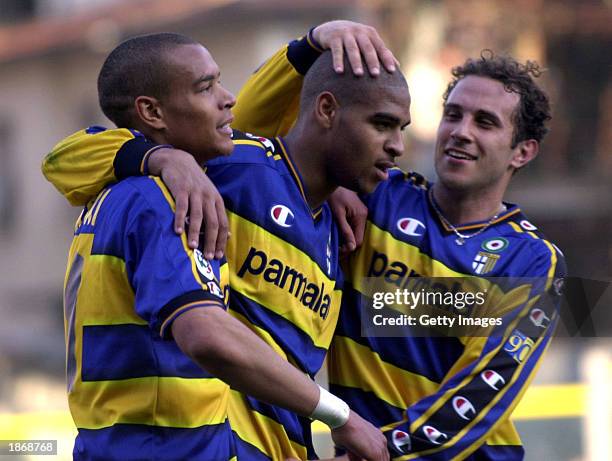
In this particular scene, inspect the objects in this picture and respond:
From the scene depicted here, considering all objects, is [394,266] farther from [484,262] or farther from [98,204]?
[98,204]

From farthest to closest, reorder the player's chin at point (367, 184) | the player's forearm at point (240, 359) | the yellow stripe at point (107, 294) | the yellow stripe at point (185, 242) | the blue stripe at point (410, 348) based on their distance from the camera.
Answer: the blue stripe at point (410, 348) < the player's chin at point (367, 184) < the yellow stripe at point (107, 294) < the yellow stripe at point (185, 242) < the player's forearm at point (240, 359)

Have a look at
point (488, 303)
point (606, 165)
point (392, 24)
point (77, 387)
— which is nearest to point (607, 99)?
point (606, 165)

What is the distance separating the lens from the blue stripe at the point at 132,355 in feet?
11.6

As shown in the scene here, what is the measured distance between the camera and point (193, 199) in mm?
3557

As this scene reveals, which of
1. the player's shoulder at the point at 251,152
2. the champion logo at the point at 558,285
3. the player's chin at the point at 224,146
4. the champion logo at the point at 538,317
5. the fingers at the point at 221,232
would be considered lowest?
the champion logo at the point at 538,317

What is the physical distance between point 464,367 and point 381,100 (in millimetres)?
999

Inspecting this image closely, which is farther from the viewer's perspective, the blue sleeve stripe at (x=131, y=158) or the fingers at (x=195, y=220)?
the blue sleeve stripe at (x=131, y=158)

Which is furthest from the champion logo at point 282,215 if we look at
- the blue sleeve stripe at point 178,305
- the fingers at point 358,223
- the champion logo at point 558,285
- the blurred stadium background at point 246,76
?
the blurred stadium background at point 246,76

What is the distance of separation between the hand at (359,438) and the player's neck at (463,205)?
1.20 metres

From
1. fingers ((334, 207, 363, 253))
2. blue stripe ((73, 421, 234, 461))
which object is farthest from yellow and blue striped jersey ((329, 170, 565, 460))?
blue stripe ((73, 421, 234, 461))

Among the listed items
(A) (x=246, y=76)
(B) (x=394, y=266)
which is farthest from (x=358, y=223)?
(A) (x=246, y=76)

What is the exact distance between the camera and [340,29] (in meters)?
Answer: 4.28

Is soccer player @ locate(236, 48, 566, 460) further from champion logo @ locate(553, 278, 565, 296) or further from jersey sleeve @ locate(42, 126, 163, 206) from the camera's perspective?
jersey sleeve @ locate(42, 126, 163, 206)

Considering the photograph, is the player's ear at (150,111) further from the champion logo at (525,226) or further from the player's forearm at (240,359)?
the champion logo at (525,226)
